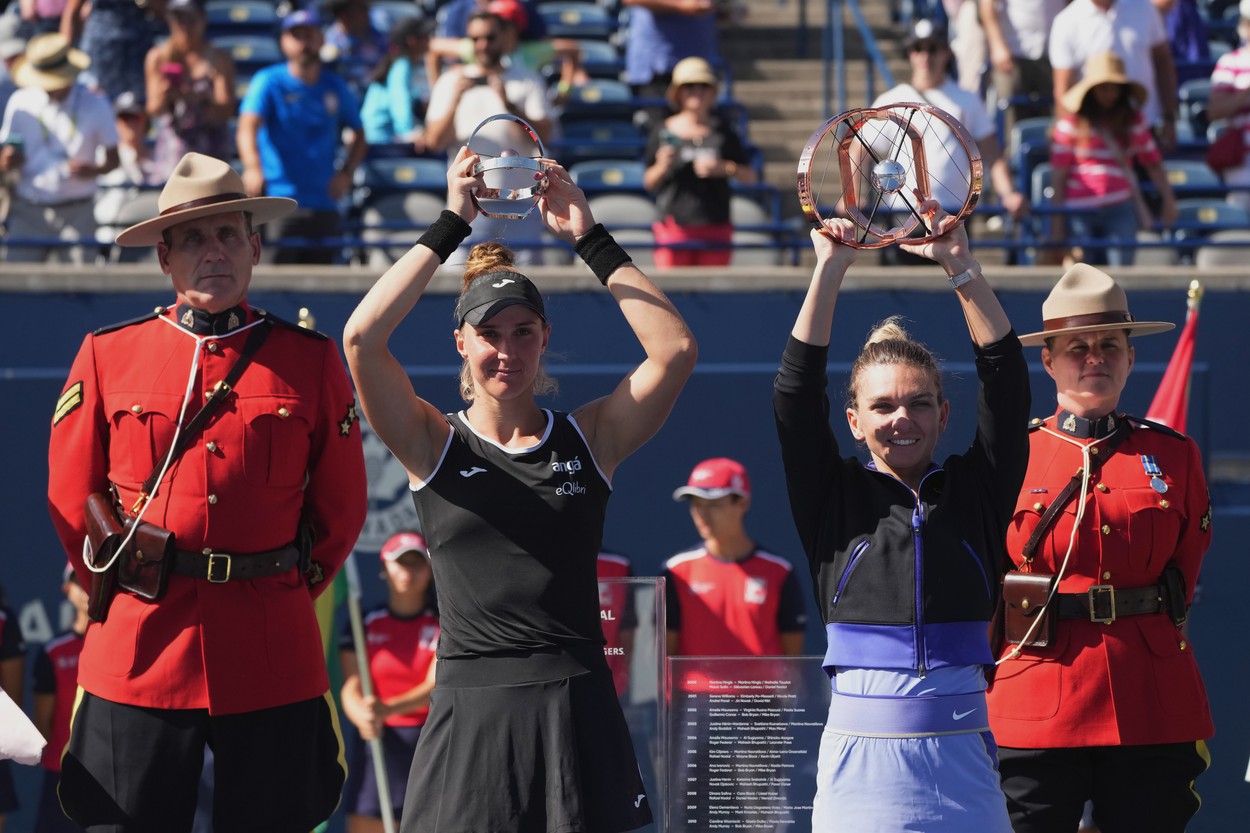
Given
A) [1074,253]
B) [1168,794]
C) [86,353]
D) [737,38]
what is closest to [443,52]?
[737,38]

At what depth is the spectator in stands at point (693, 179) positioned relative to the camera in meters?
8.58

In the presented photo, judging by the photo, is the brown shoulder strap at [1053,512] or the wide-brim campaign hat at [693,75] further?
the wide-brim campaign hat at [693,75]

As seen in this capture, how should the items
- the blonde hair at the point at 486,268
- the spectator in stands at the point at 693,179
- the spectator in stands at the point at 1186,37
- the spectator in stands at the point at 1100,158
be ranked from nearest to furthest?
the blonde hair at the point at 486,268
the spectator in stands at the point at 693,179
the spectator in stands at the point at 1100,158
the spectator in stands at the point at 1186,37

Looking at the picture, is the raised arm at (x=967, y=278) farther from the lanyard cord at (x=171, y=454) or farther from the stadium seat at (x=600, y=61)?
the stadium seat at (x=600, y=61)

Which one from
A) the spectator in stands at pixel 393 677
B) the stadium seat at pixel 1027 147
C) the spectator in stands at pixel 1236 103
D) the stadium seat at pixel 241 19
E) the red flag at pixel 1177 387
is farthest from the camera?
the stadium seat at pixel 241 19

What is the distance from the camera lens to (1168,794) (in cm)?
451

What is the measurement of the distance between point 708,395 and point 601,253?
13.4 feet

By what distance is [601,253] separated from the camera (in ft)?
12.6

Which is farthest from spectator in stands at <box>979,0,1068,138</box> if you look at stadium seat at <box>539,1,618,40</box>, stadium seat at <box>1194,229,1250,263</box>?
stadium seat at <box>539,1,618,40</box>

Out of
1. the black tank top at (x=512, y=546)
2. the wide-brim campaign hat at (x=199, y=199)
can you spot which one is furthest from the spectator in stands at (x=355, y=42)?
the black tank top at (x=512, y=546)

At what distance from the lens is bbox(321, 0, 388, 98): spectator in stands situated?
1104 centimetres

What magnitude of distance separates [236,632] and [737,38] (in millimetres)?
8939

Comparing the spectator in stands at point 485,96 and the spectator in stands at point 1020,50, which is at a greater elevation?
the spectator in stands at point 1020,50

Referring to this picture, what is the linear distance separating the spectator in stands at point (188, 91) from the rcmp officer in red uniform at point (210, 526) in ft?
16.6
